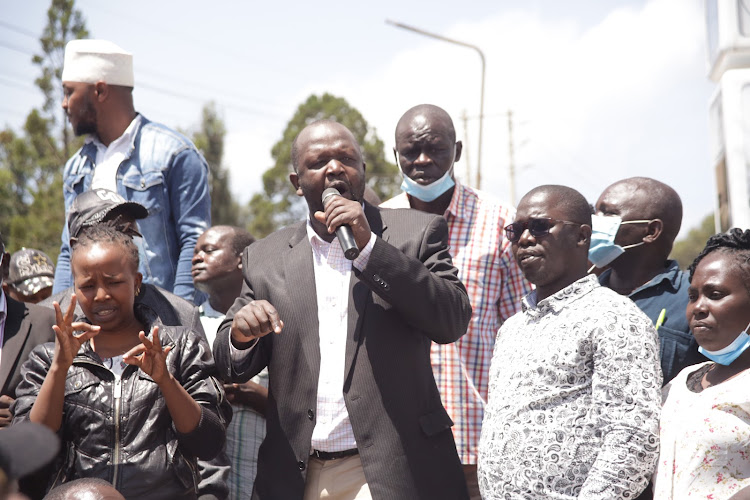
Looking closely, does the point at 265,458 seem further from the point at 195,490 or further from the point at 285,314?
the point at 285,314

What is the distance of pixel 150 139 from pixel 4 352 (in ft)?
5.71

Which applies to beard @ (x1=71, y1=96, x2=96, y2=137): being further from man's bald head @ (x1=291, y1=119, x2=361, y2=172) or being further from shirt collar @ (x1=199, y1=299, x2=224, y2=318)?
man's bald head @ (x1=291, y1=119, x2=361, y2=172)

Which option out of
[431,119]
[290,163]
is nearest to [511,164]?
[290,163]

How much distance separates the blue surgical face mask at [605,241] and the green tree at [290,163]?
27748mm

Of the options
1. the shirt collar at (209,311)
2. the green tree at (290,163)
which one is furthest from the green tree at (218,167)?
the shirt collar at (209,311)

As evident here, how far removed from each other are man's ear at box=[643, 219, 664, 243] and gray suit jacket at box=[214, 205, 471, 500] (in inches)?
55.2

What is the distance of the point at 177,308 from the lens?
14.8 ft

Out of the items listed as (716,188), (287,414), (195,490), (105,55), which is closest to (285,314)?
(287,414)

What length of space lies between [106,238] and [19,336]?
655 mm

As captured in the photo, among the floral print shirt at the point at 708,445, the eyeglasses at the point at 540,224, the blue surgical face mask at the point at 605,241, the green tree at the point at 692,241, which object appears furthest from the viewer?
the green tree at the point at 692,241

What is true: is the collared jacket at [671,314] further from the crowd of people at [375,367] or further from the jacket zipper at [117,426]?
the jacket zipper at [117,426]

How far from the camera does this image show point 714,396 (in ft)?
11.2

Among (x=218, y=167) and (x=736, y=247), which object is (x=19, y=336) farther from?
Result: (x=218, y=167)

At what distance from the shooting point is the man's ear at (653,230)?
480cm
